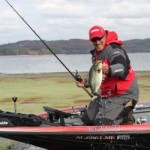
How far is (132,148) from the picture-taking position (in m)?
7.38

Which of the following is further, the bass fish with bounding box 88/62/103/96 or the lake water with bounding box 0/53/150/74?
the lake water with bounding box 0/53/150/74

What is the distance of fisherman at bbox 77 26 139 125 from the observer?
285 inches

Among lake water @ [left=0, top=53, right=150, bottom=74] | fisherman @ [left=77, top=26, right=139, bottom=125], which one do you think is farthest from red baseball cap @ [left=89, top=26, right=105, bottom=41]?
lake water @ [left=0, top=53, right=150, bottom=74]

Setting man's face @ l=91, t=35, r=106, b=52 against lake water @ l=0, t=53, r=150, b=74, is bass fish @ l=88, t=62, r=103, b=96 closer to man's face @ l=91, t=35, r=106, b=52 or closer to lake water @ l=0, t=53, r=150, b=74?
man's face @ l=91, t=35, r=106, b=52

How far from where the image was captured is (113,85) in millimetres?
7348

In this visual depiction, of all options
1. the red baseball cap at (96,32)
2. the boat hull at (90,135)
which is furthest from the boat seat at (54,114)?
the red baseball cap at (96,32)

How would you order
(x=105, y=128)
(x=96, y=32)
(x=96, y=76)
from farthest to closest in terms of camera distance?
(x=96, y=32) < (x=105, y=128) < (x=96, y=76)

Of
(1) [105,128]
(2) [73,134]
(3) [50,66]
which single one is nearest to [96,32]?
(1) [105,128]

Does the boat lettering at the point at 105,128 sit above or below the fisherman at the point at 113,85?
below

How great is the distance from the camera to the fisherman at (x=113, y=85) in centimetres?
724

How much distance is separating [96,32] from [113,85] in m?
0.82

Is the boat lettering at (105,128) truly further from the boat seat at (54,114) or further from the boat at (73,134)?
the boat seat at (54,114)

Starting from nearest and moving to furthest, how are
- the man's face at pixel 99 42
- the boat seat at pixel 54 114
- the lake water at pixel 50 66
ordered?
1. the man's face at pixel 99 42
2. the boat seat at pixel 54 114
3. the lake water at pixel 50 66

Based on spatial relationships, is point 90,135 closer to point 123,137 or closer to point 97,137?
point 97,137
